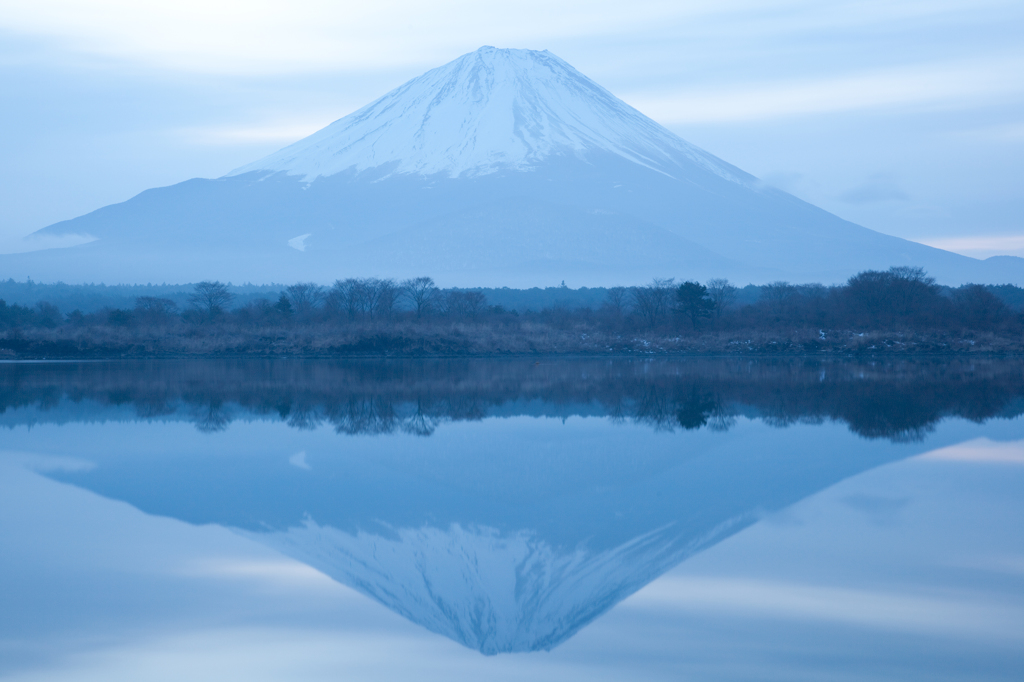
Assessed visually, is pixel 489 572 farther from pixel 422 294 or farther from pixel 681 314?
pixel 422 294

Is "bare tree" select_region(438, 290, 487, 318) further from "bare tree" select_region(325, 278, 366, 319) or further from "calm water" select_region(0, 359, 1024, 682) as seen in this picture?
"calm water" select_region(0, 359, 1024, 682)

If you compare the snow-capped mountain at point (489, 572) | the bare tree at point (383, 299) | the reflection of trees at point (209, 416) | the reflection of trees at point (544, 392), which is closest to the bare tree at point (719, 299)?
the reflection of trees at point (544, 392)

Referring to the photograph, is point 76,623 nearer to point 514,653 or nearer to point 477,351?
point 514,653

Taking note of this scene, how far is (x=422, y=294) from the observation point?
40.0 m

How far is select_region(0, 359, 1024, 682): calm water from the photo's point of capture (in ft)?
13.3

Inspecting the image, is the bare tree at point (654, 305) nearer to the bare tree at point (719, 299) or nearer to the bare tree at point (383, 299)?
the bare tree at point (719, 299)

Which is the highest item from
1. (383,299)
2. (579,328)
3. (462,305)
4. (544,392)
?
(383,299)

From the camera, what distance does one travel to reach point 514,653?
13.8ft

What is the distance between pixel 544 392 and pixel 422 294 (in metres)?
24.4

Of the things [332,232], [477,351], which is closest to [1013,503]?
[477,351]

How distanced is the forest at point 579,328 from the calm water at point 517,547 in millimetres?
18382

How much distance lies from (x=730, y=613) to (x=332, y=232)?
91227 millimetres

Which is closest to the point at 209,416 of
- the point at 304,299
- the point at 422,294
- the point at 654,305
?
the point at 654,305

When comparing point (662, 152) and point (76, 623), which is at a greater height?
point (662, 152)
